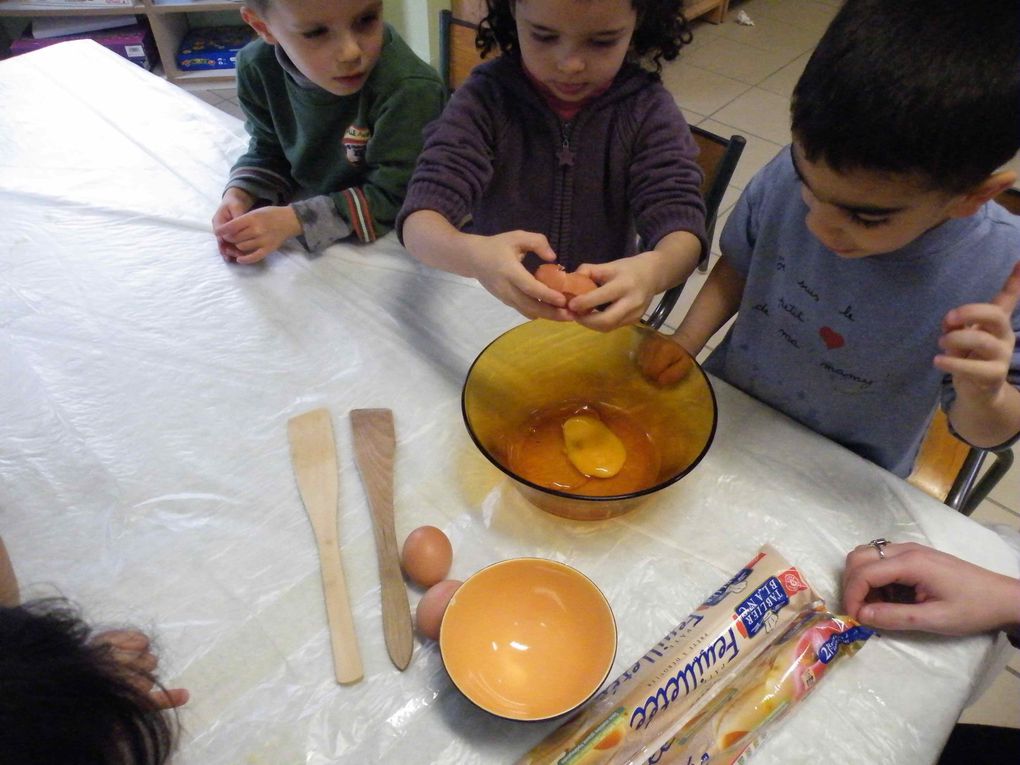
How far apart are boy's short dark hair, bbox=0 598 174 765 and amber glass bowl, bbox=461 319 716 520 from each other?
305 mm

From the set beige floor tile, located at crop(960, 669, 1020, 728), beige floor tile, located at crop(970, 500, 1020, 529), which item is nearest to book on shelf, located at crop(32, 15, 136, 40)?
beige floor tile, located at crop(970, 500, 1020, 529)

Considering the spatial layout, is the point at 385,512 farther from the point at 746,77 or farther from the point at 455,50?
the point at 746,77

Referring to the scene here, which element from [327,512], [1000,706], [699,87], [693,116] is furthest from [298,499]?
[699,87]

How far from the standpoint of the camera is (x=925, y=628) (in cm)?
53

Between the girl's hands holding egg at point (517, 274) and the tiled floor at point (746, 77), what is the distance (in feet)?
3.87

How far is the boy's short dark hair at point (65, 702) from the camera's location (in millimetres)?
323

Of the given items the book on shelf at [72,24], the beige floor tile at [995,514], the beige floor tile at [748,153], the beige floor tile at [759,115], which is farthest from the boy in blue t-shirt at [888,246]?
the book on shelf at [72,24]

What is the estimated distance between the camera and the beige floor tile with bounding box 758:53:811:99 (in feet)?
8.86

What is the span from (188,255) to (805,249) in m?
0.77

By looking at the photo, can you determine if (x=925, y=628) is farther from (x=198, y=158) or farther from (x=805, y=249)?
(x=198, y=158)

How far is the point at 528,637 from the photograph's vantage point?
1.77 ft

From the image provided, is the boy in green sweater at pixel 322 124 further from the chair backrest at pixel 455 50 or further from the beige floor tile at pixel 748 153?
the beige floor tile at pixel 748 153

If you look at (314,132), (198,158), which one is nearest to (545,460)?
(314,132)

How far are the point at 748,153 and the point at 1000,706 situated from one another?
6.01 ft
